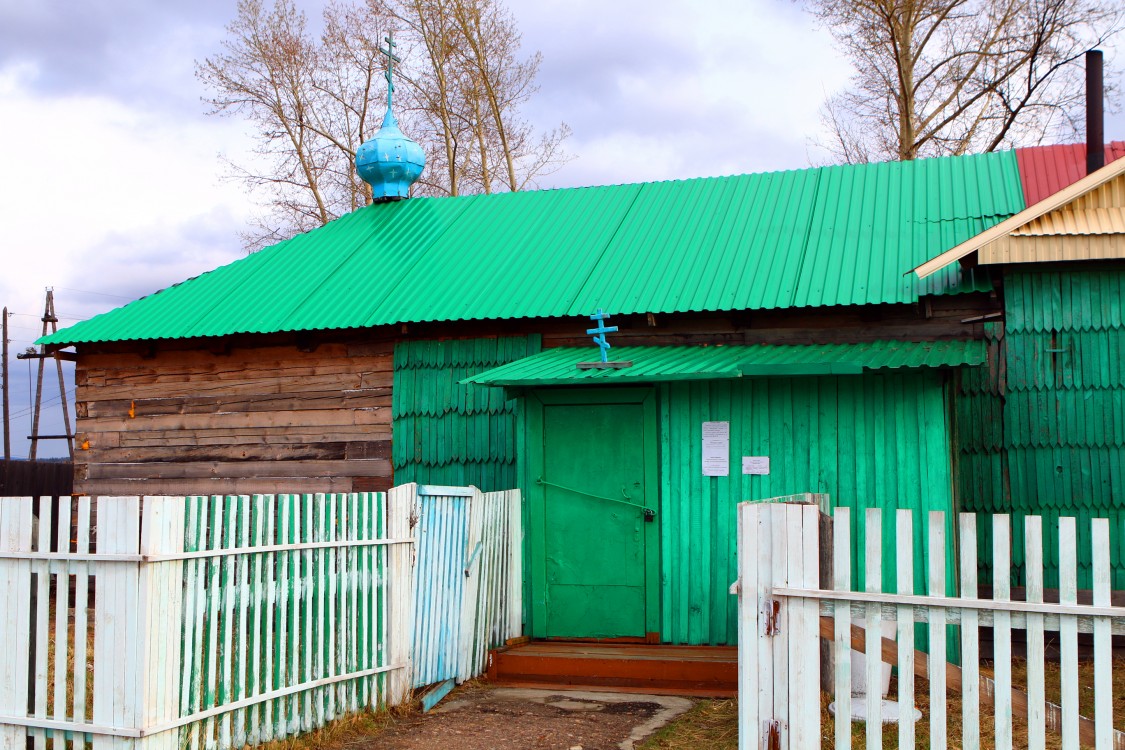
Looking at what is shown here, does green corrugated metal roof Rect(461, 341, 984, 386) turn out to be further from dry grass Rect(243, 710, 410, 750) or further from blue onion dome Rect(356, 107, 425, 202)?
blue onion dome Rect(356, 107, 425, 202)

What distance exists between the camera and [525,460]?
981 centimetres

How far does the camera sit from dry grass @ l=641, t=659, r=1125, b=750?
674cm

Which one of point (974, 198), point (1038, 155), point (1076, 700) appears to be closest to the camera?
point (1076, 700)

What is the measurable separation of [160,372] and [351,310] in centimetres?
268

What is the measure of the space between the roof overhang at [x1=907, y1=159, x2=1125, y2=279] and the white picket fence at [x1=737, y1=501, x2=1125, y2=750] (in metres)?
4.61

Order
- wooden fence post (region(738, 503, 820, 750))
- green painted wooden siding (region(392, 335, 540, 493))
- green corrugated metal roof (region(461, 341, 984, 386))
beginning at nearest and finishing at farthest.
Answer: wooden fence post (region(738, 503, 820, 750))
green corrugated metal roof (region(461, 341, 984, 386))
green painted wooden siding (region(392, 335, 540, 493))

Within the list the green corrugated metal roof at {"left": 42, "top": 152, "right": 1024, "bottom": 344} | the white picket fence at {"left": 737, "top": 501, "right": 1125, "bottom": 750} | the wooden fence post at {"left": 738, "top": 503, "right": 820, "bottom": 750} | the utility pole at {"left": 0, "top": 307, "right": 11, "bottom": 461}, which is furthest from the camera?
the utility pole at {"left": 0, "top": 307, "right": 11, "bottom": 461}

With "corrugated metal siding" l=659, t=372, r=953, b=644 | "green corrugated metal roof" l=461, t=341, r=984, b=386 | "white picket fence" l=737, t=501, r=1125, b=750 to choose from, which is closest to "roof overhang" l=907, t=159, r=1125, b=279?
"green corrugated metal roof" l=461, t=341, r=984, b=386

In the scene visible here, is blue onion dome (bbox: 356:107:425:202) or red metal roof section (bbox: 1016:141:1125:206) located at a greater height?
blue onion dome (bbox: 356:107:425:202)

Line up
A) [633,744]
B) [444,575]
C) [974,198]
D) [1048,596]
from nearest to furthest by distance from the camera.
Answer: [633,744] < [444,575] < [1048,596] < [974,198]

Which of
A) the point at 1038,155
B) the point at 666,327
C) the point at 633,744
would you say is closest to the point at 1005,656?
the point at 633,744

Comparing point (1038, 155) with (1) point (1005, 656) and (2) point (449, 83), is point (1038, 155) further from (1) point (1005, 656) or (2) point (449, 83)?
(2) point (449, 83)

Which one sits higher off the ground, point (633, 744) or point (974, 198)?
point (974, 198)

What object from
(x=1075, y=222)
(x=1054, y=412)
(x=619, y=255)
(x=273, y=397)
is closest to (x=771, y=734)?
(x=1054, y=412)
